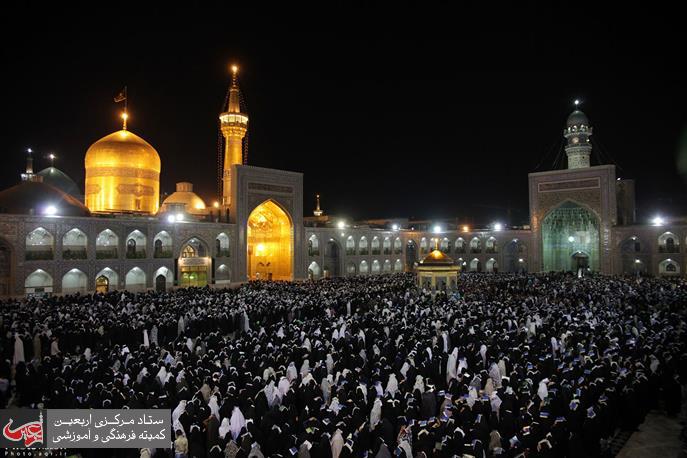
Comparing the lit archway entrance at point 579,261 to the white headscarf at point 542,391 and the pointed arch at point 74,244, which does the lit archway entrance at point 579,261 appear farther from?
the pointed arch at point 74,244

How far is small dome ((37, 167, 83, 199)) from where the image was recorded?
30281 millimetres

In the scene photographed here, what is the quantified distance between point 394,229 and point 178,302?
23.6 m

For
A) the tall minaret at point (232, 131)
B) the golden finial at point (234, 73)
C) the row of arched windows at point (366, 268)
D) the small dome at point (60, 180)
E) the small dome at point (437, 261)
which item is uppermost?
the golden finial at point (234, 73)

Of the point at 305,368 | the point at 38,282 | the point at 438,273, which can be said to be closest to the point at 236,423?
the point at 305,368

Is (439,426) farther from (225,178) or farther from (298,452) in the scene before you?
(225,178)

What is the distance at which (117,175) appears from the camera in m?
26.4

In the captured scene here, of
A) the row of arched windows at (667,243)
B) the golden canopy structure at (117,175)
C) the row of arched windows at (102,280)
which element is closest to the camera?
the row of arched windows at (102,280)

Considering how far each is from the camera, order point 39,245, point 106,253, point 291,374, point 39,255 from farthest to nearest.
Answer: point 106,253 → point 39,245 → point 39,255 → point 291,374

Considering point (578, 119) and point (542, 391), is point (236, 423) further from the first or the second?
point (578, 119)

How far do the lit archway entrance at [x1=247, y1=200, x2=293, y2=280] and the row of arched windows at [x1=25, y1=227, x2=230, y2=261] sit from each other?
6.31m

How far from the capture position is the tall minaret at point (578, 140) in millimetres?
33375

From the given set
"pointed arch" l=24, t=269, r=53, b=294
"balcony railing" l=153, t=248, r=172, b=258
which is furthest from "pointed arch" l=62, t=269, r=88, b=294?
"balcony railing" l=153, t=248, r=172, b=258

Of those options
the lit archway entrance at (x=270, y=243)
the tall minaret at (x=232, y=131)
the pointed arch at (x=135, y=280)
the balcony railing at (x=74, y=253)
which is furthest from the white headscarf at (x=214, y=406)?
the tall minaret at (x=232, y=131)

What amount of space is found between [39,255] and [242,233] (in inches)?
388
